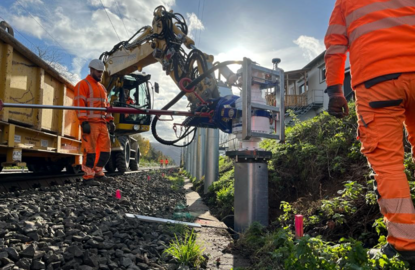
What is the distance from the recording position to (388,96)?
175 centimetres

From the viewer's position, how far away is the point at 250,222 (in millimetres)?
2947

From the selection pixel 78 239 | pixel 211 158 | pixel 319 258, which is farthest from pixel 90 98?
pixel 319 258

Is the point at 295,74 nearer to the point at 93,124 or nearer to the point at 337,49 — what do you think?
the point at 93,124

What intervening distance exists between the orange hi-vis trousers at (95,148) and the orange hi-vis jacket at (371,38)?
461cm

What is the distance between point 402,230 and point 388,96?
0.78 metres

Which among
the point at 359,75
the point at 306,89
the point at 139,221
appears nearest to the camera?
the point at 359,75

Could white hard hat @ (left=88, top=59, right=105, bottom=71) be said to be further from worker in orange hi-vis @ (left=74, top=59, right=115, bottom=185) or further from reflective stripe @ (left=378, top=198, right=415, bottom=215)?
reflective stripe @ (left=378, top=198, right=415, bottom=215)

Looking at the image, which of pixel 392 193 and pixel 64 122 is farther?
pixel 64 122

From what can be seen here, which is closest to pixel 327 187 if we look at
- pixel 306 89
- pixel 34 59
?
pixel 34 59

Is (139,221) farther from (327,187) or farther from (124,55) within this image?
(124,55)

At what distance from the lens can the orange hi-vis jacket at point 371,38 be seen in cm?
178

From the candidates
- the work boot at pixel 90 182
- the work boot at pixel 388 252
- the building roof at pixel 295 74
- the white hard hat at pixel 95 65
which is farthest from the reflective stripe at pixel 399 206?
the building roof at pixel 295 74

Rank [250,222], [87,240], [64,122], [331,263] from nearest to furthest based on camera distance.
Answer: [331,263], [87,240], [250,222], [64,122]

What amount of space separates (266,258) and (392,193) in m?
0.98
